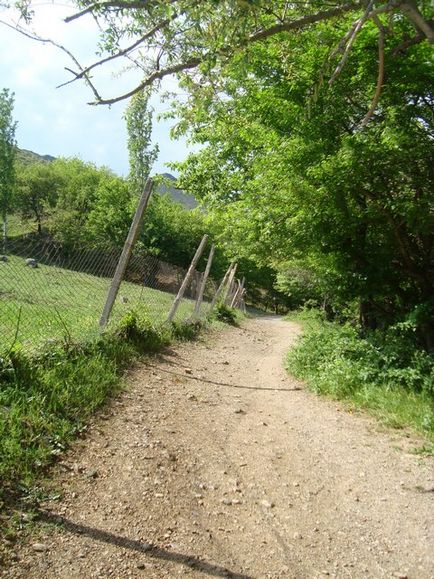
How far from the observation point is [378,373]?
588 centimetres

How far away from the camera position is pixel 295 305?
4706cm

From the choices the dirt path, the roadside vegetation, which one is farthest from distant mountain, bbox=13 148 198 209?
the dirt path

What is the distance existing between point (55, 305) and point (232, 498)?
5.95 m

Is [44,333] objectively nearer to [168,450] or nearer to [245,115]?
[168,450]

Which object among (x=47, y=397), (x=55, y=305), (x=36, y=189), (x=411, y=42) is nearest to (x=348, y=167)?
(x=411, y=42)

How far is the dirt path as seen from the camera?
96.0 inches

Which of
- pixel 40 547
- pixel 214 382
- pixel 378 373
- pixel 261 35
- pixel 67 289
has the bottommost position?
pixel 40 547

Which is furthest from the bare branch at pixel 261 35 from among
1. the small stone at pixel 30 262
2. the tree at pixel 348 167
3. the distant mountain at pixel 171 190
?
the distant mountain at pixel 171 190

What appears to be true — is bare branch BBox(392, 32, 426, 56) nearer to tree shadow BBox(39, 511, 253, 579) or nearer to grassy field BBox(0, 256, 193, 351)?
tree shadow BBox(39, 511, 253, 579)

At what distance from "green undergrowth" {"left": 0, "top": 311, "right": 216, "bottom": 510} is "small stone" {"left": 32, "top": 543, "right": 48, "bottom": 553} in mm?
438

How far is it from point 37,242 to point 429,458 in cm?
496

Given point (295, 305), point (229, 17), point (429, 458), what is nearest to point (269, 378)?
point (429, 458)

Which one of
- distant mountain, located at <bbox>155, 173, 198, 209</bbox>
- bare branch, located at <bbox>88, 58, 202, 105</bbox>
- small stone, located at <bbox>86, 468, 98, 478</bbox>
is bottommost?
small stone, located at <bbox>86, 468, 98, 478</bbox>

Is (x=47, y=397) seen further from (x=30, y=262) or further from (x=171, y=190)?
(x=171, y=190)
